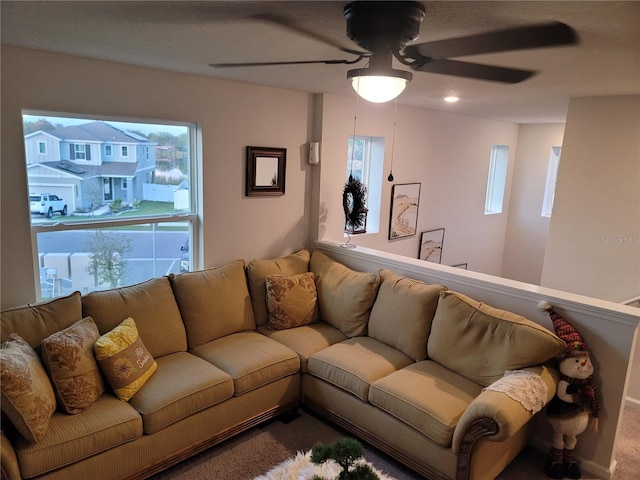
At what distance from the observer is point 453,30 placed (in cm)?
178

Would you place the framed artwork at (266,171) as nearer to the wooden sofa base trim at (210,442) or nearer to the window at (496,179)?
the wooden sofa base trim at (210,442)

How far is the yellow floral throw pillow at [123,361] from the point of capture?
93.4 inches

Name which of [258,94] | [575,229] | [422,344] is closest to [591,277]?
[575,229]

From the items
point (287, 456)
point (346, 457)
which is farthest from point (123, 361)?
point (346, 457)

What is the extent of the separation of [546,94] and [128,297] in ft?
11.5

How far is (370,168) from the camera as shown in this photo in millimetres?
4664

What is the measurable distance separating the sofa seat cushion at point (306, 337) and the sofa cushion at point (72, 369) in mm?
1282

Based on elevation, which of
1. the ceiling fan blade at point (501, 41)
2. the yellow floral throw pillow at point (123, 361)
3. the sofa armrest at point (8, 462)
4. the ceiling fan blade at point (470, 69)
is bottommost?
the sofa armrest at point (8, 462)

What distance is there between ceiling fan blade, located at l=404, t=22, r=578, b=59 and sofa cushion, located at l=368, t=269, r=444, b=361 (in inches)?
65.9

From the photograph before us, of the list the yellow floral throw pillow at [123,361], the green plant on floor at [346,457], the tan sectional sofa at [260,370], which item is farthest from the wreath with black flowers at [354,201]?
the green plant on floor at [346,457]

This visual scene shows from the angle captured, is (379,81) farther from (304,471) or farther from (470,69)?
(304,471)

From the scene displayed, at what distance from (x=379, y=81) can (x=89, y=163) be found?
2156mm

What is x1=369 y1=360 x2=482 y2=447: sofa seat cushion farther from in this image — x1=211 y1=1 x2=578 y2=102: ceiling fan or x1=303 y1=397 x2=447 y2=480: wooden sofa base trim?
x1=211 y1=1 x2=578 y2=102: ceiling fan

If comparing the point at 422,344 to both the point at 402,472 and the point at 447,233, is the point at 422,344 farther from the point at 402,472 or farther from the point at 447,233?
the point at 447,233
